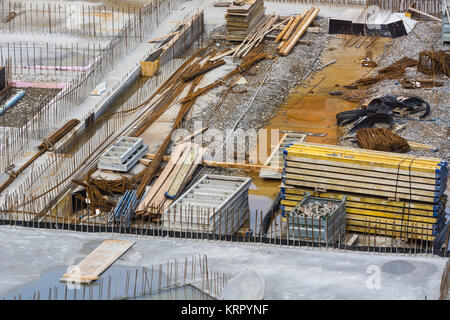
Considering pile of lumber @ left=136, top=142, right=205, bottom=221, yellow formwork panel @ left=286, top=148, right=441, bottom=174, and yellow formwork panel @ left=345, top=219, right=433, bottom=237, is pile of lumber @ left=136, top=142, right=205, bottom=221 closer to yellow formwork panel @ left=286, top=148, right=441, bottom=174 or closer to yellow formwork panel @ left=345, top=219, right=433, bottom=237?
yellow formwork panel @ left=286, top=148, right=441, bottom=174

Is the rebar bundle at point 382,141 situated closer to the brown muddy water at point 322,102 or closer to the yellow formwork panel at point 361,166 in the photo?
the brown muddy water at point 322,102

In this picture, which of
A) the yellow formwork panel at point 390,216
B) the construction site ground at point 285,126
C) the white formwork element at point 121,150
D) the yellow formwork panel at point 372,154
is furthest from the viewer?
the white formwork element at point 121,150

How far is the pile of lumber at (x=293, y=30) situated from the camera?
113 feet

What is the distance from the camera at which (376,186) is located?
20.9 meters

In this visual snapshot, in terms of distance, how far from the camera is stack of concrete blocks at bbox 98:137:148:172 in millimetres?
24266

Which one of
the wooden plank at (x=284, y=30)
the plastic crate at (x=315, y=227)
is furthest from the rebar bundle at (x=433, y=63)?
the plastic crate at (x=315, y=227)

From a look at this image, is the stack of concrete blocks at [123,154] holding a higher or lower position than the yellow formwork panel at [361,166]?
lower

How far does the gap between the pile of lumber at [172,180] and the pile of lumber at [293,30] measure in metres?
9.89

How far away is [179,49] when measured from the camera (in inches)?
1358

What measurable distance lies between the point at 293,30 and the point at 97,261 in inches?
788

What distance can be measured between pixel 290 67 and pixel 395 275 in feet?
52.3

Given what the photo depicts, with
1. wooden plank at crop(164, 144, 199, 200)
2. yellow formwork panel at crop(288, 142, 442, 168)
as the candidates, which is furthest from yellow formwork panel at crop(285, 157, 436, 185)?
wooden plank at crop(164, 144, 199, 200)

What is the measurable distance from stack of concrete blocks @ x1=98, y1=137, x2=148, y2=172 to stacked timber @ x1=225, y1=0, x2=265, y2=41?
421 inches

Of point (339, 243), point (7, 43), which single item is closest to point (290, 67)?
point (7, 43)
